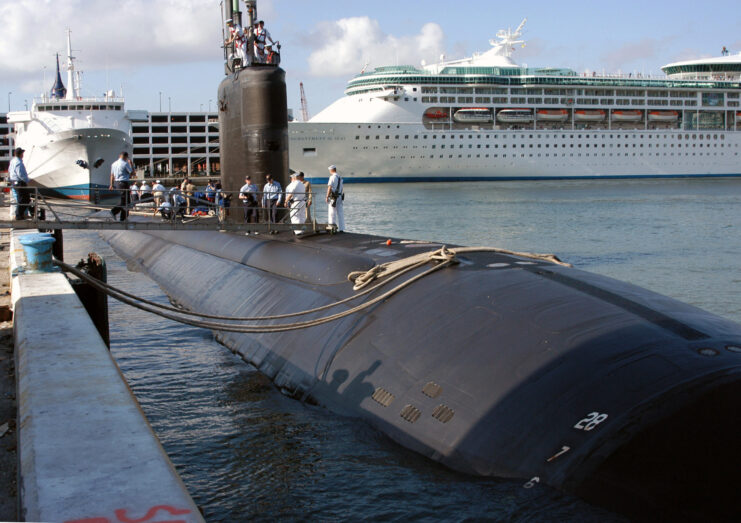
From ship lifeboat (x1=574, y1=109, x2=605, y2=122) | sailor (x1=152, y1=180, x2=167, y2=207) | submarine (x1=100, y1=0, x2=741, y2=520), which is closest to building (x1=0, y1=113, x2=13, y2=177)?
ship lifeboat (x1=574, y1=109, x2=605, y2=122)

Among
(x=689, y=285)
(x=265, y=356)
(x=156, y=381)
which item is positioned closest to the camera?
(x=265, y=356)

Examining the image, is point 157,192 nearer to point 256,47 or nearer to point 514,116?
point 256,47

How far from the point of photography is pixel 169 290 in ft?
42.8

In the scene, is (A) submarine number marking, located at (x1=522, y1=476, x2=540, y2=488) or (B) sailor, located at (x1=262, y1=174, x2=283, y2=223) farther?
(B) sailor, located at (x1=262, y1=174, x2=283, y2=223)

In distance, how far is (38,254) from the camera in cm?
823

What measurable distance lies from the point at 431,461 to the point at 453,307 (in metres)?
1.47

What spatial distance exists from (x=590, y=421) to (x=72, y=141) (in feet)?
134

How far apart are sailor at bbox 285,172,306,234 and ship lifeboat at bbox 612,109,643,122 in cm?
6375

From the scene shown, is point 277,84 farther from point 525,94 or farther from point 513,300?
point 525,94

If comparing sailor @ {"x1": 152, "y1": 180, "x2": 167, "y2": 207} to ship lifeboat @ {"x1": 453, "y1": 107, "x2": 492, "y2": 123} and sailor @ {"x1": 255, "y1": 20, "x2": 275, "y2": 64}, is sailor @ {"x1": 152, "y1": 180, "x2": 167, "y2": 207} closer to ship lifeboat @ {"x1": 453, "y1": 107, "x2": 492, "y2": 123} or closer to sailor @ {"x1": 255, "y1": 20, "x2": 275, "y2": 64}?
sailor @ {"x1": 255, "y1": 20, "x2": 275, "y2": 64}

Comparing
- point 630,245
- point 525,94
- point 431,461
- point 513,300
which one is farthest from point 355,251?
point 525,94

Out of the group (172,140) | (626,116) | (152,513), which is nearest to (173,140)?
(172,140)

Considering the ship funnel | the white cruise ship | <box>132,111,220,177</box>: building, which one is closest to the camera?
the ship funnel

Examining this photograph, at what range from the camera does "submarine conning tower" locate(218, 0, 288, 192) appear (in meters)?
12.8
